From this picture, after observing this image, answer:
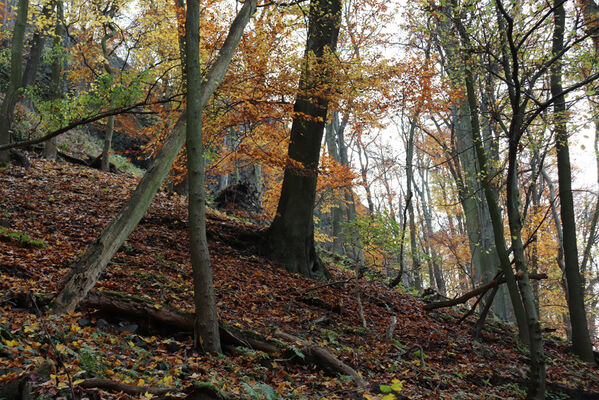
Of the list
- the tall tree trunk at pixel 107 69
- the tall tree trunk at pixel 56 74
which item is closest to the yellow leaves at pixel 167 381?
the tall tree trunk at pixel 56 74

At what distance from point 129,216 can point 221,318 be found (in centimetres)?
177

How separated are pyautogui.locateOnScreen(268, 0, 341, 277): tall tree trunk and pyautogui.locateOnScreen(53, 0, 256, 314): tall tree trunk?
3412 millimetres

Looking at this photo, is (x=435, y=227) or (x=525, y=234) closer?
(x=525, y=234)

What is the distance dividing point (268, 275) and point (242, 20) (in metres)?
Answer: 4.82

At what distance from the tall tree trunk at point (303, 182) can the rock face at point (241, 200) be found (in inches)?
171

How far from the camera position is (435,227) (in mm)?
30812

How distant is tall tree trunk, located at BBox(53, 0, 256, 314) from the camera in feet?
14.3

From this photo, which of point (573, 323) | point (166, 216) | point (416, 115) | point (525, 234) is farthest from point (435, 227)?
point (166, 216)

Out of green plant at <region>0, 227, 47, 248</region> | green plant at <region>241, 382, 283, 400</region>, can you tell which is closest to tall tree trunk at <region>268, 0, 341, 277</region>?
green plant at <region>0, 227, 47, 248</region>

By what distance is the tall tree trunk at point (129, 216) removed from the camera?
434 centimetres

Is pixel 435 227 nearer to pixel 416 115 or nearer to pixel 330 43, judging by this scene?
pixel 416 115

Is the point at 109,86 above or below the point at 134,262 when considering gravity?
above

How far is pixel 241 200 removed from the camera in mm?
13820

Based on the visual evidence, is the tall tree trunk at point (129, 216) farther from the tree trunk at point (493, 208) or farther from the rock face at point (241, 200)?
the rock face at point (241, 200)
